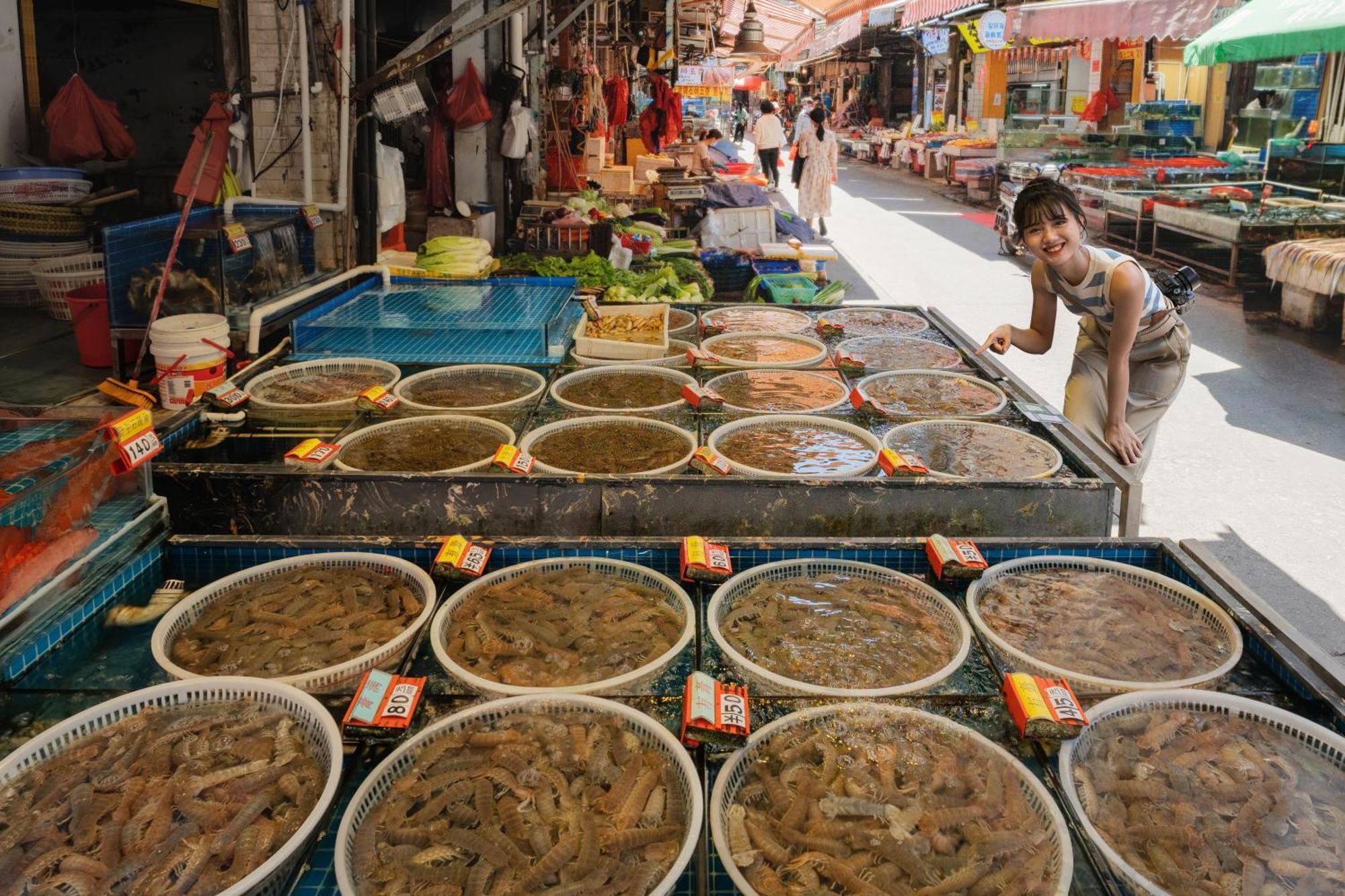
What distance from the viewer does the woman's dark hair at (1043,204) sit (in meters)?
3.96

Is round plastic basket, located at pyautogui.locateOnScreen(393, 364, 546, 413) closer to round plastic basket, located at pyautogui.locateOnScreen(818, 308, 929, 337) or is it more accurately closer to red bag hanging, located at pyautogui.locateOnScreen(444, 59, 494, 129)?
round plastic basket, located at pyautogui.locateOnScreen(818, 308, 929, 337)

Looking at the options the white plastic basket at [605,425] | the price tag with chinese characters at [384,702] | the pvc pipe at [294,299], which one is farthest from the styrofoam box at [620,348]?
the price tag with chinese characters at [384,702]

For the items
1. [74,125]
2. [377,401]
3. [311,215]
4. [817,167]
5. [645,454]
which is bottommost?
[645,454]

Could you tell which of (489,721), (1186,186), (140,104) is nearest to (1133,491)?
(489,721)

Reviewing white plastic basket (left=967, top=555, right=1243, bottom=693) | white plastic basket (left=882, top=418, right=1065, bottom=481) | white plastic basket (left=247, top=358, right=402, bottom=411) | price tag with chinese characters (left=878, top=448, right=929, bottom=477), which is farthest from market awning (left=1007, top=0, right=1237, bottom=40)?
white plastic basket (left=247, top=358, right=402, bottom=411)

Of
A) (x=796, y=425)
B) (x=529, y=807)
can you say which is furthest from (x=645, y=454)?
(x=529, y=807)

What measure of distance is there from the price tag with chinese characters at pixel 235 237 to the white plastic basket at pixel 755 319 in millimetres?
2547

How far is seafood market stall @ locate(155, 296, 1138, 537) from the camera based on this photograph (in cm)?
339

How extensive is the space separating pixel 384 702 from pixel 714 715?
73cm

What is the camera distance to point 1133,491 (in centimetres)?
343

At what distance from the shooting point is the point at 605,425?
3.99m

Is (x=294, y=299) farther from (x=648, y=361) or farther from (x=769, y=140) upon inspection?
(x=769, y=140)

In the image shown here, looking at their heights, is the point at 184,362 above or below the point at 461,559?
above

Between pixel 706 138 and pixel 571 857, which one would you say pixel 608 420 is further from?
pixel 706 138
